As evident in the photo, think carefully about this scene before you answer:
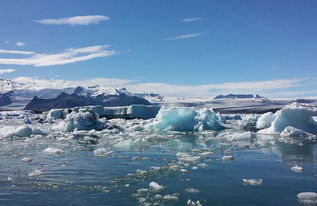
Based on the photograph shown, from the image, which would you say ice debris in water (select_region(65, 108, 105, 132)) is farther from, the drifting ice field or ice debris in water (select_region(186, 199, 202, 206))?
ice debris in water (select_region(186, 199, 202, 206))

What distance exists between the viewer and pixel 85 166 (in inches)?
411

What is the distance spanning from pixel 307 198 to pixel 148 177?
347cm

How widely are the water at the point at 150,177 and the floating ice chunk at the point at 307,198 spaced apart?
0.13m

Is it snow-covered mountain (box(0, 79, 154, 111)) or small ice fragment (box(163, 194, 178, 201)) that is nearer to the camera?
small ice fragment (box(163, 194, 178, 201))

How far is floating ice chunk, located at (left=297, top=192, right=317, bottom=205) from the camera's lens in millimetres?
→ 6699

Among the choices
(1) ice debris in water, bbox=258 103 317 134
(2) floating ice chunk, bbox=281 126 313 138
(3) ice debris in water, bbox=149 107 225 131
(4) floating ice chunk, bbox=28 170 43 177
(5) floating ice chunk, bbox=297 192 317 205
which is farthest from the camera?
(3) ice debris in water, bbox=149 107 225 131

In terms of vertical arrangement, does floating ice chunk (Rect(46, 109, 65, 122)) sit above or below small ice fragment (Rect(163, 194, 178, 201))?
below

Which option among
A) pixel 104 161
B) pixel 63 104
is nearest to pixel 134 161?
pixel 104 161

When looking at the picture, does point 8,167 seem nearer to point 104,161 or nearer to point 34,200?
point 104,161

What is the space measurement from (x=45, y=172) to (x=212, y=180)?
4.08 metres

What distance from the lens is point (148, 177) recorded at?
8.84 meters

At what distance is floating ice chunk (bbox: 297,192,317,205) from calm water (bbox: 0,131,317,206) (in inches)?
5.6

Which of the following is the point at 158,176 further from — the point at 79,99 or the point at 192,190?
the point at 79,99

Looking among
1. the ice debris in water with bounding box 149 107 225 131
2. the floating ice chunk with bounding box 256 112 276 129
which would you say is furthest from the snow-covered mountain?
the floating ice chunk with bounding box 256 112 276 129
